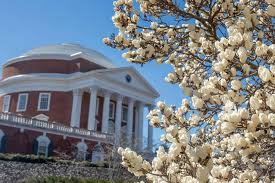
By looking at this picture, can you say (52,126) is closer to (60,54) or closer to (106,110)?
(106,110)

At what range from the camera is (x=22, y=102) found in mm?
44469

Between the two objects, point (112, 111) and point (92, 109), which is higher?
point (112, 111)

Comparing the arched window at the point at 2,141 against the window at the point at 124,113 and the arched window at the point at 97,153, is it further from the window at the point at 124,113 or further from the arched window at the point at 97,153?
the window at the point at 124,113

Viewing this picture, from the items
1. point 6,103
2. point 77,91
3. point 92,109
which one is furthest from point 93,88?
point 6,103

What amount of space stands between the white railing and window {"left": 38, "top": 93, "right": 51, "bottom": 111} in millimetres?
8859

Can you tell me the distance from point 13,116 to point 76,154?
6.02m

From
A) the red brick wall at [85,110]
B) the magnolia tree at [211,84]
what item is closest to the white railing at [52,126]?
the red brick wall at [85,110]

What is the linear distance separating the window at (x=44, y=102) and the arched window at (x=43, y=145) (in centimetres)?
1041

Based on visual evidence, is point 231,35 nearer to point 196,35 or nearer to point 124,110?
point 196,35

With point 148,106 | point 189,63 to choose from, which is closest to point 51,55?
point 148,106

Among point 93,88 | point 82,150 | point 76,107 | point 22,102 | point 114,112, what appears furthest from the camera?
point 114,112

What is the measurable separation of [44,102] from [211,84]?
41521 millimetres

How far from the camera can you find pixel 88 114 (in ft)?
143

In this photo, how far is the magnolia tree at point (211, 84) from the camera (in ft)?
9.93
